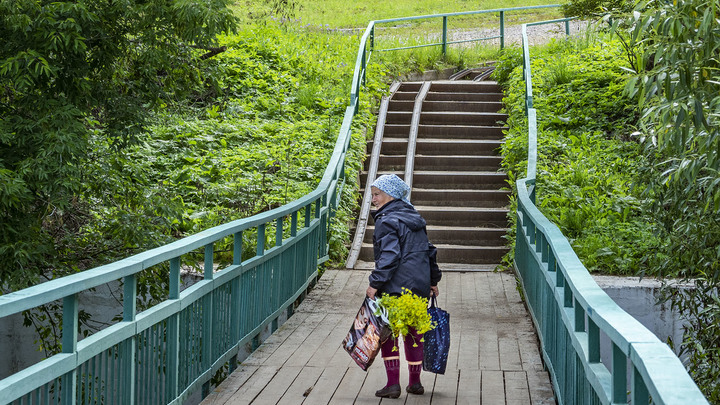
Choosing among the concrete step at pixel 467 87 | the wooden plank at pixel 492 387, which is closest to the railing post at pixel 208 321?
the wooden plank at pixel 492 387

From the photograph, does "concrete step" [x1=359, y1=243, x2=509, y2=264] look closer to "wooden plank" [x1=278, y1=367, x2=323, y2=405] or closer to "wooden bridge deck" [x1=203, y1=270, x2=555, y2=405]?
"wooden bridge deck" [x1=203, y1=270, x2=555, y2=405]

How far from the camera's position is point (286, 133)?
1327 cm

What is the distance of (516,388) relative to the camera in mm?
5465

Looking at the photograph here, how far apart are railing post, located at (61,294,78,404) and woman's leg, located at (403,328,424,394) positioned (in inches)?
98.8

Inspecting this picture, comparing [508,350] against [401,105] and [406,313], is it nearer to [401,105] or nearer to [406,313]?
[406,313]

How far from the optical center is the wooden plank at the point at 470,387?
524 centimetres

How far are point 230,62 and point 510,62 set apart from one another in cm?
566

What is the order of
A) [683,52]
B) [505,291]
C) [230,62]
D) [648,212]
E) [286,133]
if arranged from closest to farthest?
1. [683,52]
2. [648,212]
3. [505,291]
4. [286,133]
5. [230,62]

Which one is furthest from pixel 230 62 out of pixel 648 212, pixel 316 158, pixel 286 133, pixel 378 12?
pixel 378 12

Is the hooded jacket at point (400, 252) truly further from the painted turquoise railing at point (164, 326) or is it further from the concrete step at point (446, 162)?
the concrete step at point (446, 162)

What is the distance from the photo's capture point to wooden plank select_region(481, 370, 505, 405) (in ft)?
17.1

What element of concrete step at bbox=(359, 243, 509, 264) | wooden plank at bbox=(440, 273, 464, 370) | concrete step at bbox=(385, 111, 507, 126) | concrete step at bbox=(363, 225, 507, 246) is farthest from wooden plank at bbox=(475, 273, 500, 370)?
concrete step at bbox=(385, 111, 507, 126)

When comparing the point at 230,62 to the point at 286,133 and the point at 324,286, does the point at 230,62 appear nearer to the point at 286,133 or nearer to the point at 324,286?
the point at 286,133

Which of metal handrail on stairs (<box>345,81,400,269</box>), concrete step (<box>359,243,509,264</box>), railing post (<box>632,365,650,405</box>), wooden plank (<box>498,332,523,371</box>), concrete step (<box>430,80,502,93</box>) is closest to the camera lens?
railing post (<box>632,365,650,405</box>)
